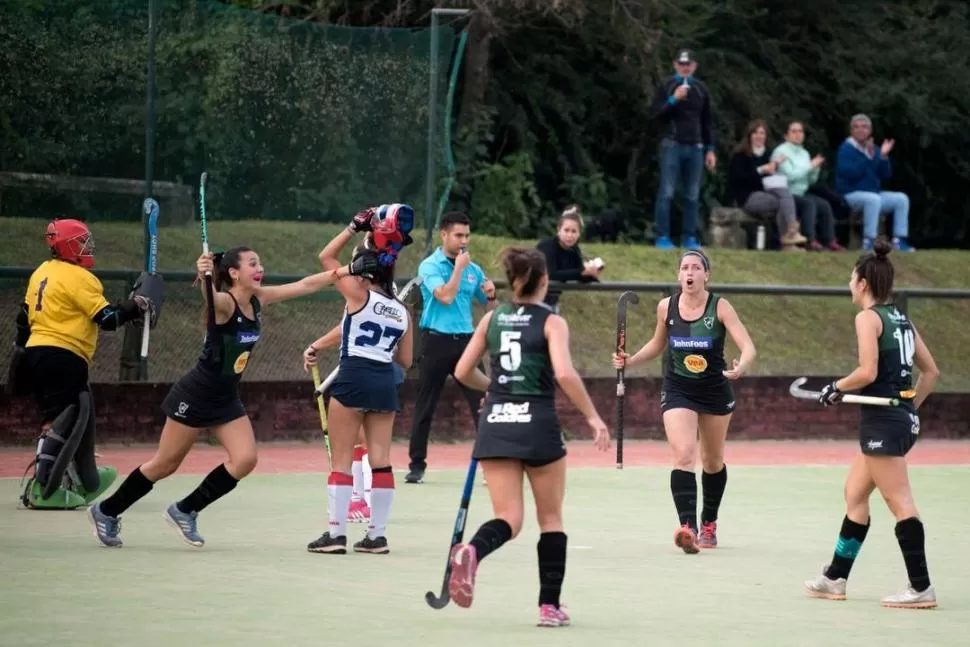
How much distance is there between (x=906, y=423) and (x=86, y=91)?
9560 millimetres

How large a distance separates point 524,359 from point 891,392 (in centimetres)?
205

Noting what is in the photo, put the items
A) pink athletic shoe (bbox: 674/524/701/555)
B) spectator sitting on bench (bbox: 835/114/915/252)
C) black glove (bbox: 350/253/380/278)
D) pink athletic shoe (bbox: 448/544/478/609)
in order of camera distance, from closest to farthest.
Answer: pink athletic shoe (bbox: 448/544/478/609) < black glove (bbox: 350/253/380/278) < pink athletic shoe (bbox: 674/524/701/555) < spectator sitting on bench (bbox: 835/114/915/252)

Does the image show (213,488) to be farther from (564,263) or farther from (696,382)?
(564,263)

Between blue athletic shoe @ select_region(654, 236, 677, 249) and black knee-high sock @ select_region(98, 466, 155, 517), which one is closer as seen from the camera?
black knee-high sock @ select_region(98, 466, 155, 517)

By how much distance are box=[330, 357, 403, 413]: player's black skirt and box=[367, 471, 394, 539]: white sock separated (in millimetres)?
394

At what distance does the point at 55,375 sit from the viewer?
504 inches

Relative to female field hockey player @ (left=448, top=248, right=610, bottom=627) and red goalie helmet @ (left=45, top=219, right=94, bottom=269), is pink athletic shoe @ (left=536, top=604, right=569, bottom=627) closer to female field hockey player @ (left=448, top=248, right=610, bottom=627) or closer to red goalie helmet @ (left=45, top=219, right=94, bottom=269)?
female field hockey player @ (left=448, top=248, right=610, bottom=627)

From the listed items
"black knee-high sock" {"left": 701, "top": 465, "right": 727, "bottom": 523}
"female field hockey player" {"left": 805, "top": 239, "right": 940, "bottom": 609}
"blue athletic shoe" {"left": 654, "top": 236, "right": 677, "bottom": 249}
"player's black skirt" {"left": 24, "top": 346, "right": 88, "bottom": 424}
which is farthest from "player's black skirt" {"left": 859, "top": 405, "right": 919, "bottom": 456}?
"blue athletic shoe" {"left": 654, "top": 236, "right": 677, "bottom": 249}

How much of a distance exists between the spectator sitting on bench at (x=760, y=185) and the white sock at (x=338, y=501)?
1271 centimetres

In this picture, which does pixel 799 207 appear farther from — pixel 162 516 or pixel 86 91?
pixel 162 516

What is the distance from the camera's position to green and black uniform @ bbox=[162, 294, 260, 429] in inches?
436

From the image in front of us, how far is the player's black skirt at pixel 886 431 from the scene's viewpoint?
9516mm

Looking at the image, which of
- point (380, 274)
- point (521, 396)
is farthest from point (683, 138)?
point (521, 396)

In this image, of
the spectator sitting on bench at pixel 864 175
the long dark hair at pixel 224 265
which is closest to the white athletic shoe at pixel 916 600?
the long dark hair at pixel 224 265
